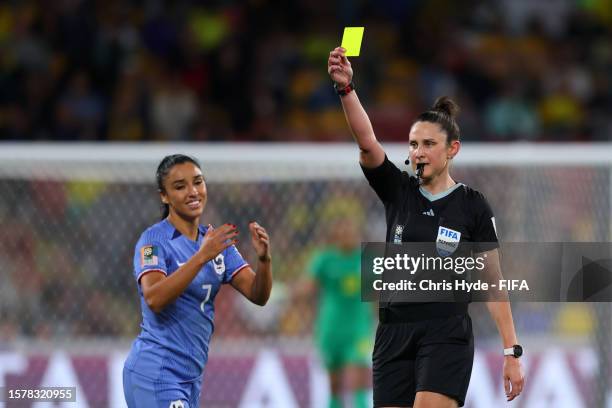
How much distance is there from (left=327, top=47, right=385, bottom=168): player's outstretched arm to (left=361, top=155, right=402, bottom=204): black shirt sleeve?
64 mm

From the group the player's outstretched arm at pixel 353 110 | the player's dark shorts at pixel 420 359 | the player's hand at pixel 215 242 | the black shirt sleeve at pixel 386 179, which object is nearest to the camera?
the player's hand at pixel 215 242

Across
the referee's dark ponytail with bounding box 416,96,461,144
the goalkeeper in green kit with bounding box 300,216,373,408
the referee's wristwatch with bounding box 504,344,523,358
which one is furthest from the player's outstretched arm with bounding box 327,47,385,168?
the goalkeeper in green kit with bounding box 300,216,373,408

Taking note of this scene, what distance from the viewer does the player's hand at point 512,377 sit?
192 inches

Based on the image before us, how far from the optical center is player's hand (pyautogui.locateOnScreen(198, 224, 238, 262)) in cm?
468

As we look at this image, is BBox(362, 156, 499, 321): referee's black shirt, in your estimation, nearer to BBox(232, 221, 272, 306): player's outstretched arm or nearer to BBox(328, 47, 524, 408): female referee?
BBox(328, 47, 524, 408): female referee

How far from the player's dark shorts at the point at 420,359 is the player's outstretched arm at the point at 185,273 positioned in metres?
0.88

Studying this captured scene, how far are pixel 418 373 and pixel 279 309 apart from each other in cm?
341

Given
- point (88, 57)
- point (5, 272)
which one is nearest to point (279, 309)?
point (5, 272)

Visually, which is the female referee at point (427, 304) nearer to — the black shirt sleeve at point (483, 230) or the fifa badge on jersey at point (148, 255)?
the black shirt sleeve at point (483, 230)

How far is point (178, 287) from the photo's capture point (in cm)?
472

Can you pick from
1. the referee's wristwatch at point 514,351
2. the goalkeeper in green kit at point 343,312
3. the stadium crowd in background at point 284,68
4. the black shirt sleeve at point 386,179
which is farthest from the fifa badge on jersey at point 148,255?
the stadium crowd in background at point 284,68

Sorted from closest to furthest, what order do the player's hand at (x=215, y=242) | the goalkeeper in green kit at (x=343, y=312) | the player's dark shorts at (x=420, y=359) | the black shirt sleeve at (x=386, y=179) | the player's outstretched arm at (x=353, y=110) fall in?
1. the player's hand at (x=215, y=242)
2. the player's outstretched arm at (x=353, y=110)
3. the player's dark shorts at (x=420, y=359)
4. the black shirt sleeve at (x=386, y=179)
5. the goalkeeper in green kit at (x=343, y=312)

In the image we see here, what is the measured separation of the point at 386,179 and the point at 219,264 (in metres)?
0.85

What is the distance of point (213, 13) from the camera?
43.2 feet
